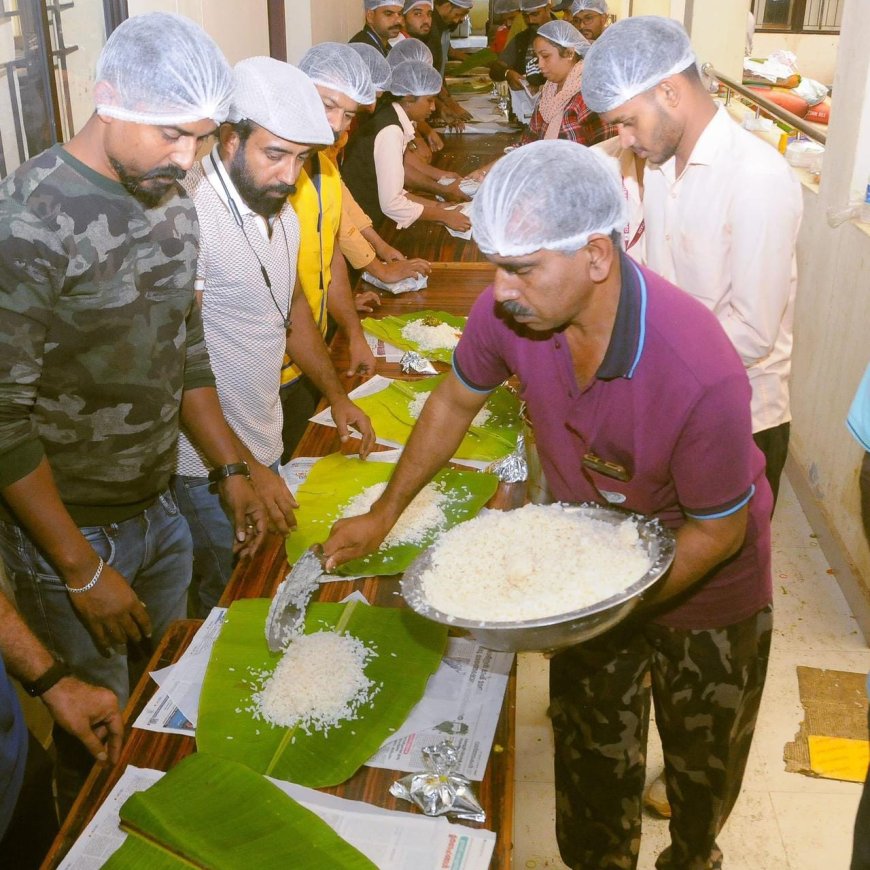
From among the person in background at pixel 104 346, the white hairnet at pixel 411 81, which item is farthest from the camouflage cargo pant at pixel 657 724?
the white hairnet at pixel 411 81

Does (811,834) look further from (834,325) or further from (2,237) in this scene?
(2,237)

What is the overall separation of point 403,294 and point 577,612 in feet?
7.74

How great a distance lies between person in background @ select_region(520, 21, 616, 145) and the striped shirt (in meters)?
2.23

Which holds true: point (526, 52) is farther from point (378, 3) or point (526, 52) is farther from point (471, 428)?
point (471, 428)

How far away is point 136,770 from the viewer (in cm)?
138

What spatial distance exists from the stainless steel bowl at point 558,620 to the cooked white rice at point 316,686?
0.26 m

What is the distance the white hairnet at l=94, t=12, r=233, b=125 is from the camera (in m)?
1.50

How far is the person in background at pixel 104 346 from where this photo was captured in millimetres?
1470

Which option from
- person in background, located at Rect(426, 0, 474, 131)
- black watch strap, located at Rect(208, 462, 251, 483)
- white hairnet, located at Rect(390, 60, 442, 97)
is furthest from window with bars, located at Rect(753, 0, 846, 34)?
black watch strap, located at Rect(208, 462, 251, 483)

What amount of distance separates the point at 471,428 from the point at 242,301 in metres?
0.65

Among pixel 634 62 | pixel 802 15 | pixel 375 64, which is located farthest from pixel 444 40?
pixel 634 62

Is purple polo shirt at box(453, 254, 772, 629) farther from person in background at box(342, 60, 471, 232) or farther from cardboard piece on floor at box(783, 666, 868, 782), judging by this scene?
person in background at box(342, 60, 471, 232)

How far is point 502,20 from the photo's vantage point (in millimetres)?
9852

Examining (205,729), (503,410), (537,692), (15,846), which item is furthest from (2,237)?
(537,692)
